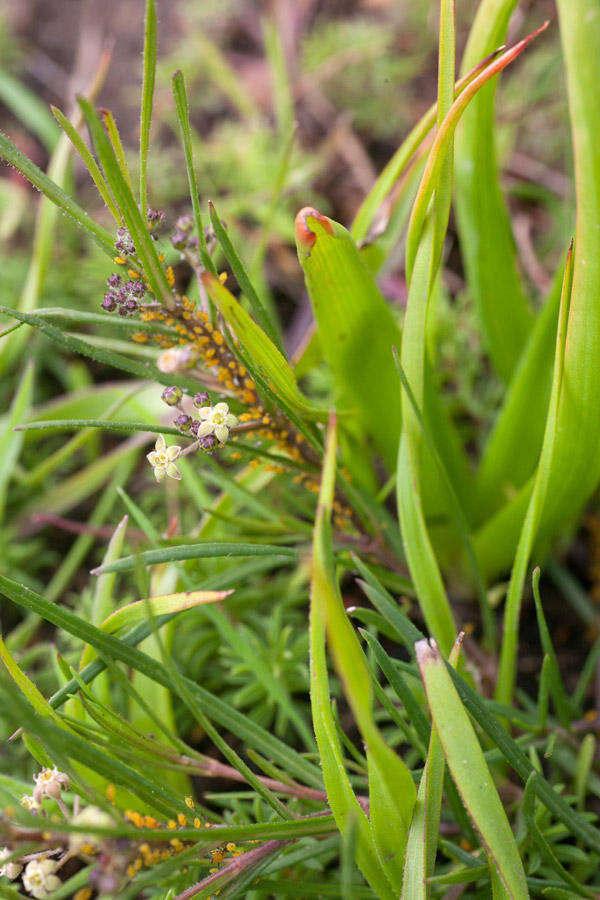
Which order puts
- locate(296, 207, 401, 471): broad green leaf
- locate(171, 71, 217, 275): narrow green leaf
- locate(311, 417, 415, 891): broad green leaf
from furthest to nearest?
locate(296, 207, 401, 471): broad green leaf < locate(171, 71, 217, 275): narrow green leaf < locate(311, 417, 415, 891): broad green leaf

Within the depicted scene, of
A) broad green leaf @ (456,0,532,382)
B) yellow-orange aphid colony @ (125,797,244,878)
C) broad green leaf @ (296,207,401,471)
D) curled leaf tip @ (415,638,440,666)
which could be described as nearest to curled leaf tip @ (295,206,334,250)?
broad green leaf @ (296,207,401,471)

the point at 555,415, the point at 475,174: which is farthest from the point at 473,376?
the point at 555,415

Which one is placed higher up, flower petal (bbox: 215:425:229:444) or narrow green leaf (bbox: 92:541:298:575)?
flower petal (bbox: 215:425:229:444)

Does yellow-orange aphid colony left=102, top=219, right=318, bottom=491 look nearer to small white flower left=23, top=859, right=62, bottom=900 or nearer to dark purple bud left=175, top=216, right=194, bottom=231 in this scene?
dark purple bud left=175, top=216, right=194, bottom=231

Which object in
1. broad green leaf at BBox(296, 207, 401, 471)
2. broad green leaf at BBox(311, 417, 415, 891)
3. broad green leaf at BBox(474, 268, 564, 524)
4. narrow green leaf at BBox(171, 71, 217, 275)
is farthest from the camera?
broad green leaf at BBox(474, 268, 564, 524)

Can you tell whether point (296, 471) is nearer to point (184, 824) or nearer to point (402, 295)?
point (184, 824)

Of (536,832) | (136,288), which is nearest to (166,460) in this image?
(136,288)

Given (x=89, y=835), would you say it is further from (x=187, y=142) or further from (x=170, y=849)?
(x=187, y=142)
